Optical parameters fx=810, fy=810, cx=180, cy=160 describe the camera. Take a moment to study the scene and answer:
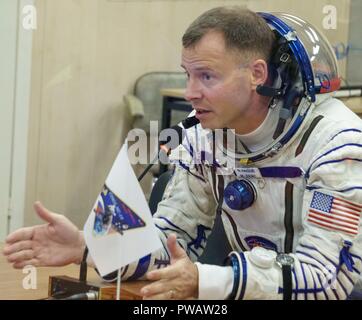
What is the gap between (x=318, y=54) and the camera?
170 centimetres

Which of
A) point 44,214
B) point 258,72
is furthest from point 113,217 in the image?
point 258,72

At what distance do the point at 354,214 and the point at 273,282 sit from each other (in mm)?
203

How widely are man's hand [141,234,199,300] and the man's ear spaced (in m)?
0.46

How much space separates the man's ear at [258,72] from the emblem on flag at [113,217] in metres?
0.52

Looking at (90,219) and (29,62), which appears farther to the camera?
(29,62)

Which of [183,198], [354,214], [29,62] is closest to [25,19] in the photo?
[29,62]

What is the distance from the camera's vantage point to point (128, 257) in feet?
4.22

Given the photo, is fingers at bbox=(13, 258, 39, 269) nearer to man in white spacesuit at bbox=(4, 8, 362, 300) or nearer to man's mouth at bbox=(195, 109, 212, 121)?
man in white spacesuit at bbox=(4, 8, 362, 300)

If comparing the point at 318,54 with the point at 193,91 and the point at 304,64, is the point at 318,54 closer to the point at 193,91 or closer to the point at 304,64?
the point at 304,64

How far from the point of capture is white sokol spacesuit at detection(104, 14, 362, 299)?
4.78 feet

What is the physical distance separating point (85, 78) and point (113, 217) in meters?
2.58

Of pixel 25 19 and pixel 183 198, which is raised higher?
pixel 25 19

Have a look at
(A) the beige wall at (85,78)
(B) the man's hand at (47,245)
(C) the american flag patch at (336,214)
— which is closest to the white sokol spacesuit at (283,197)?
(C) the american flag patch at (336,214)

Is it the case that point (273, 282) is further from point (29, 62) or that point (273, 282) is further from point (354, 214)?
point (29, 62)
